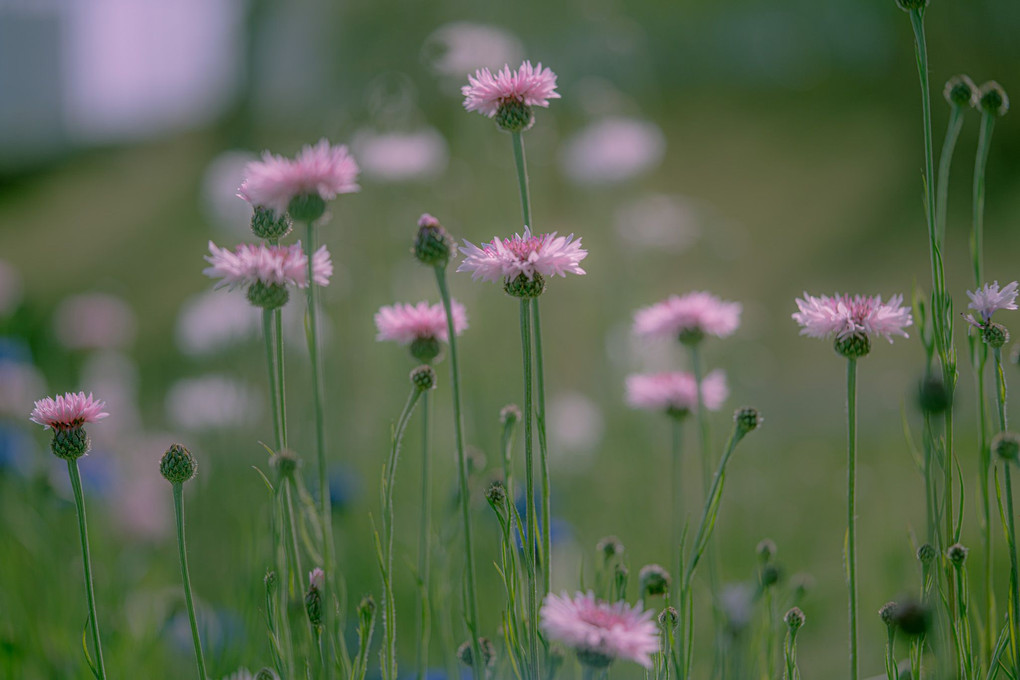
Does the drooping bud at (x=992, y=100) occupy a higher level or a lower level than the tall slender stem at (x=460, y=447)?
higher

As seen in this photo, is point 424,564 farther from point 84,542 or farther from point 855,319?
point 855,319

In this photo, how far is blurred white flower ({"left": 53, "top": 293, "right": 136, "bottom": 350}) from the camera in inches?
66.2

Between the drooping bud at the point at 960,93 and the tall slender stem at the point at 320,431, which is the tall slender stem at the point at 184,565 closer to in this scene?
the tall slender stem at the point at 320,431

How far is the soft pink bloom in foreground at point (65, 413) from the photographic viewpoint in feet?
1.68

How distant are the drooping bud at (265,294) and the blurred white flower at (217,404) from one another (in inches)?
34.3

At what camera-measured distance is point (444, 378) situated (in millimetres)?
1529

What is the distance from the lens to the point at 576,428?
5.40 feet

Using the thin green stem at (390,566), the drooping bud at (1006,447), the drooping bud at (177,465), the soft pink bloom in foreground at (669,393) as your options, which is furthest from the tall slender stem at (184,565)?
the drooping bud at (1006,447)

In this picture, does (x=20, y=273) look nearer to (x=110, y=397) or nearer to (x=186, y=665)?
(x=110, y=397)

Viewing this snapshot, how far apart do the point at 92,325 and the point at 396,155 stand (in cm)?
73

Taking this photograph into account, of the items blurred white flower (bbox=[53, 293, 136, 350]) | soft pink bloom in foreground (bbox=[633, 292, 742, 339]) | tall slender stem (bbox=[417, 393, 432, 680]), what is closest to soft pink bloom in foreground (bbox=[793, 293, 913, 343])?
soft pink bloom in foreground (bbox=[633, 292, 742, 339])

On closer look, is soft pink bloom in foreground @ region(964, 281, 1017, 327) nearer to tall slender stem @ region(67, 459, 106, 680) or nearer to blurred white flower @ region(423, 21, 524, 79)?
tall slender stem @ region(67, 459, 106, 680)

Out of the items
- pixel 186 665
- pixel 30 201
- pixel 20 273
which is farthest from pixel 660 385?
pixel 30 201

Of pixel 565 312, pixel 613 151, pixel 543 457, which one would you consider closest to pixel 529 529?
pixel 543 457
